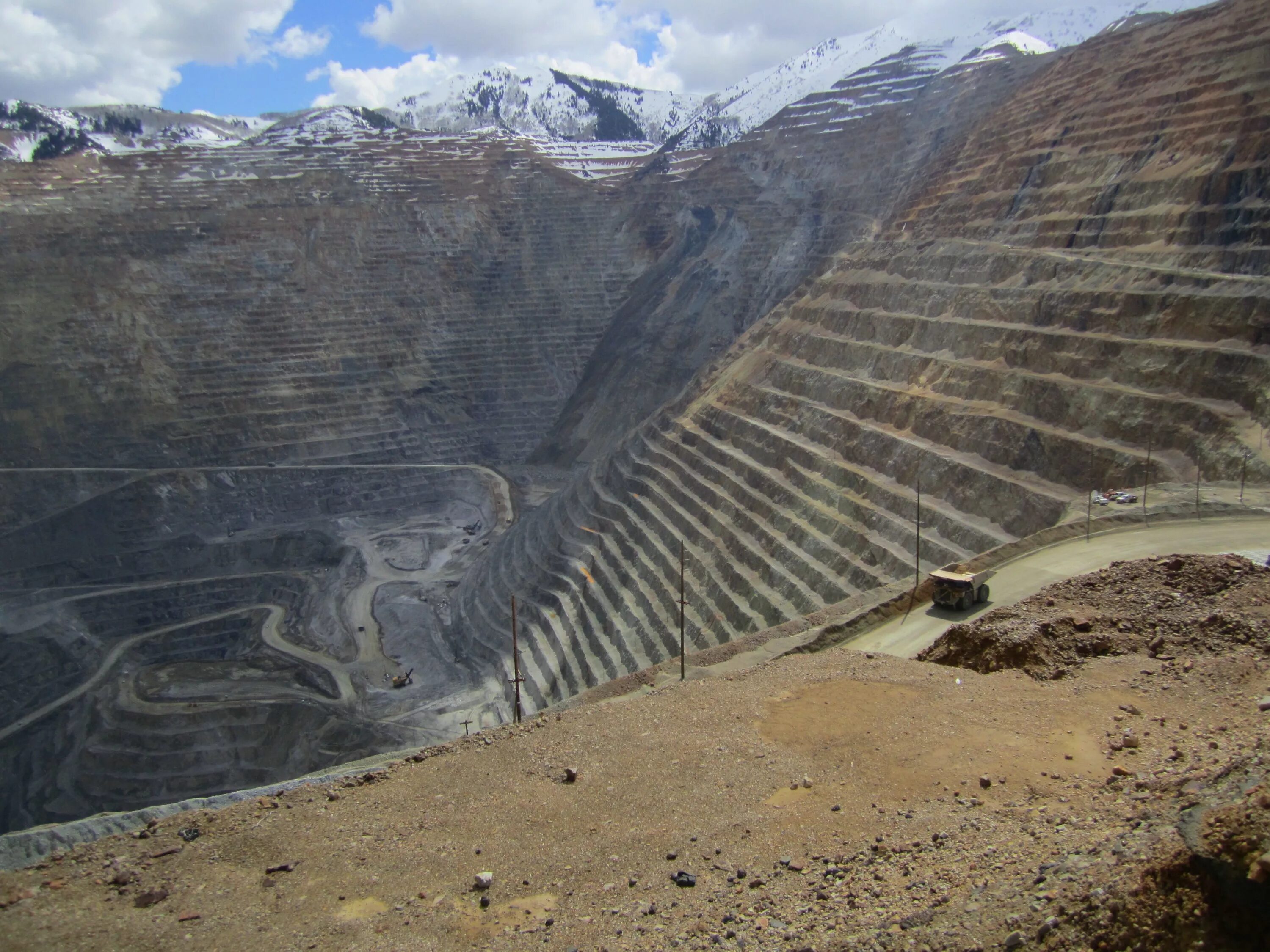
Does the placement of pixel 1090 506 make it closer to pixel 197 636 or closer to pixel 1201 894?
pixel 1201 894

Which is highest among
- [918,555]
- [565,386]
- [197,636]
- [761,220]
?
[761,220]

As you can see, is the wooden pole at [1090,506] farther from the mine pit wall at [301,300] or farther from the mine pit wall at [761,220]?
the mine pit wall at [301,300]

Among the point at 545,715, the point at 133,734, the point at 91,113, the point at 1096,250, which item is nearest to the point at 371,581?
the point at 133,734

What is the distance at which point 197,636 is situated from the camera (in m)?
32.2

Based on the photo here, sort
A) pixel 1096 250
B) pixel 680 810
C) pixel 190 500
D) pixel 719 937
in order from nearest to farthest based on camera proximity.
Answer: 1. pixel 719 937
2. pixel 680 810
3. pixel 1096 250
4. pixel 190 500

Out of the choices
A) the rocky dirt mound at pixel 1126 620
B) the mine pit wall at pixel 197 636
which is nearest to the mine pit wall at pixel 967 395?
the mine pit wall at pixel 197 636

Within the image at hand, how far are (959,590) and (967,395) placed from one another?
8822 millimetres

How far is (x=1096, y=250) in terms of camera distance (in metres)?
24.1

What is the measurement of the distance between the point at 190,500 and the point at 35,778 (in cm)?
1488

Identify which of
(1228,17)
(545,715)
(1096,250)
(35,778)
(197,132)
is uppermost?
(197,132)

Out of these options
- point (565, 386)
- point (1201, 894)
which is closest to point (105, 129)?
point (565, 386)

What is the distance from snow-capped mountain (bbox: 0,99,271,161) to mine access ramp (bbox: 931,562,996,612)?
45.9m

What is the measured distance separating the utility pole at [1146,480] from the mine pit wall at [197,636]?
16.2 m

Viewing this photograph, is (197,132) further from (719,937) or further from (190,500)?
(719,937)
